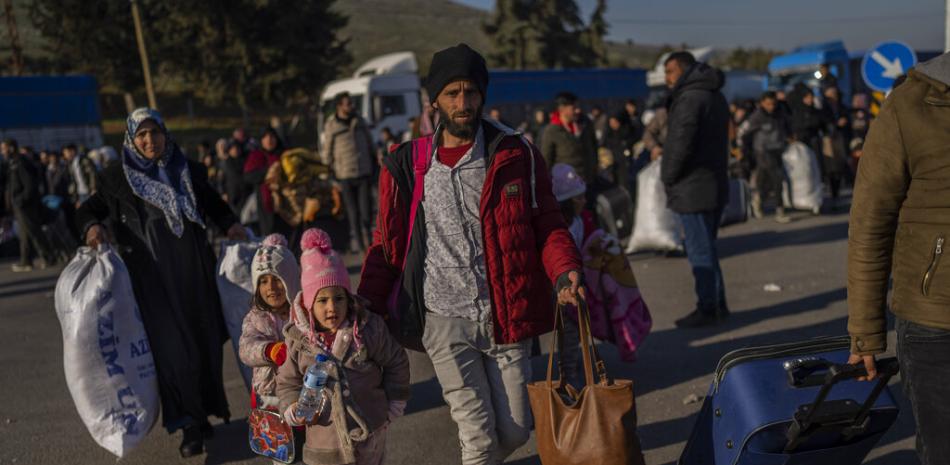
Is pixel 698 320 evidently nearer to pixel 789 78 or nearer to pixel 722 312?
pixel 722 312

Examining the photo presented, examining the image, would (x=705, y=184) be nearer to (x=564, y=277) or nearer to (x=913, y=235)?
(x=564, y=277)

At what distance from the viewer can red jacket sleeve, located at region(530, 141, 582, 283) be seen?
12.1 feet

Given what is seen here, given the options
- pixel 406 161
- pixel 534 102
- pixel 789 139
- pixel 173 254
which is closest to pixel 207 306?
pixel 173 254

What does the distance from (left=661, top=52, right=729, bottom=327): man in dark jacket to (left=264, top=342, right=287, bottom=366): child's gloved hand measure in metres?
4.19

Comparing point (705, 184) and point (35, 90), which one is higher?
point (35, 90)

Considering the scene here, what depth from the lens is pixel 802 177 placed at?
1383cm

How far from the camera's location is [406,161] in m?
3.87

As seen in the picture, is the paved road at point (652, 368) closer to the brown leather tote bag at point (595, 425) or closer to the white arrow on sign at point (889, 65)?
the brown leather tote bag at point (595, 425)

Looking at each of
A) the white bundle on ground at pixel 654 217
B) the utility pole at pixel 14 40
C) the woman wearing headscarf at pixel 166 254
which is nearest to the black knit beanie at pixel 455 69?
the woman wearing headscarf at pixel 166 254

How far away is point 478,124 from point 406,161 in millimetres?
321

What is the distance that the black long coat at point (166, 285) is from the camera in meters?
5.27

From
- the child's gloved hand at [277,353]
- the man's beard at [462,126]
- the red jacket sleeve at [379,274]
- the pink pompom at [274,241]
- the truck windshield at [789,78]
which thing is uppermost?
the truck windshield at [789,78]

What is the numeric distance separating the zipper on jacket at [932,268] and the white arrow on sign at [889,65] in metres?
10.4

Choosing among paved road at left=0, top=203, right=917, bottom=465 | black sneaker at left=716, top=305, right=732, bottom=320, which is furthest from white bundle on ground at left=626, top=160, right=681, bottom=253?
black sneaker at left=716, top=305, right=732, bottom=320
